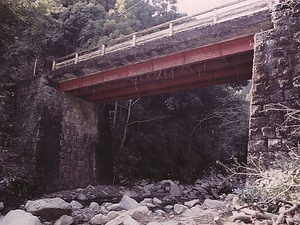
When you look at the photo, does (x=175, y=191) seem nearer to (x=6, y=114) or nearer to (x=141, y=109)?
(x=141, y=109)

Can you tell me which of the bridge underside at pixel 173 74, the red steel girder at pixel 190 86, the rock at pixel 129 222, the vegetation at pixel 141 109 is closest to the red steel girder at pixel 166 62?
the bridge underside at pixel 173 74

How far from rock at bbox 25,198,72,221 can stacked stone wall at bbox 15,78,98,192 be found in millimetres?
4648

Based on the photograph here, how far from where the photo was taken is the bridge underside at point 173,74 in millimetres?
9133

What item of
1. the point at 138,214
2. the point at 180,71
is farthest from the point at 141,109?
the point at 138,214

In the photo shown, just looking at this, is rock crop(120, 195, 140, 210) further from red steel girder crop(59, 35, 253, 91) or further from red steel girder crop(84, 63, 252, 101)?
red steel girder crop(84, 63, 252, 101)

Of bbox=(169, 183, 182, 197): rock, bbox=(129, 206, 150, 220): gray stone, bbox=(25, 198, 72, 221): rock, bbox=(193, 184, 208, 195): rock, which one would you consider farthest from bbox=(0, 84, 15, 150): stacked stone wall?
bbox=(193, 184, 208, 195): rock

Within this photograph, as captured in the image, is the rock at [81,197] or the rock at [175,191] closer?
the rock at [81,197]

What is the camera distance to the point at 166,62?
403 inches

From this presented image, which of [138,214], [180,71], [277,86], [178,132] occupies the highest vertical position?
[180,71]

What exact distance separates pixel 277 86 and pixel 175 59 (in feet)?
13.3

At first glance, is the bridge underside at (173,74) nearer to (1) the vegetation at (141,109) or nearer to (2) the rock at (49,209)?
(1) the vegetation at (141,109)

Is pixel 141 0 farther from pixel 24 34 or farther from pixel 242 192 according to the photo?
pixel 242 192

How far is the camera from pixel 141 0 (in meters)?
19.4

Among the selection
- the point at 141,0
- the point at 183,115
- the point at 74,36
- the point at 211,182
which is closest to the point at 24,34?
the point at 74,36
